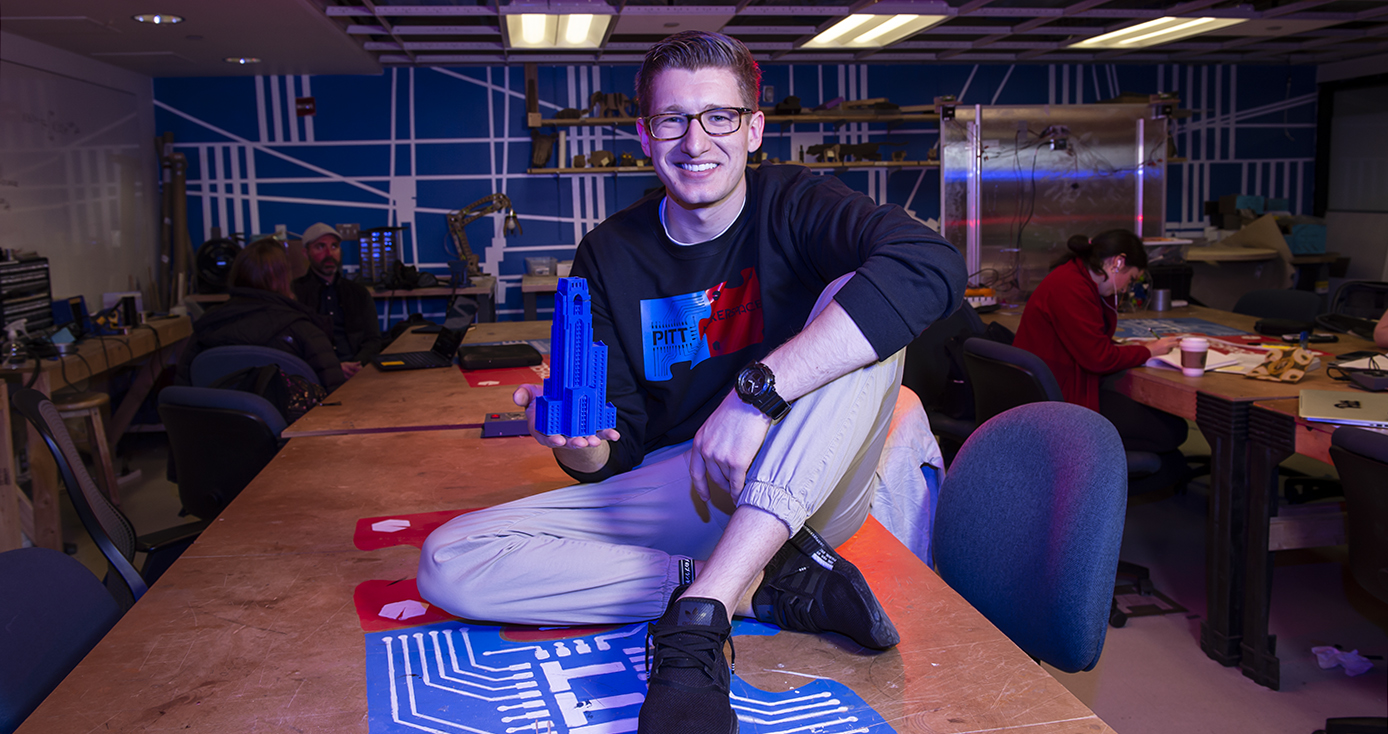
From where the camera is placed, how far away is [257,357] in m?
3.09

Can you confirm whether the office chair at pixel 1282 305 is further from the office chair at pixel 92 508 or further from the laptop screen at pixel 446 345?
the office chair at pixel 92 508

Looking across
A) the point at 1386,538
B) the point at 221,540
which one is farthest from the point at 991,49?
the point at 221,540

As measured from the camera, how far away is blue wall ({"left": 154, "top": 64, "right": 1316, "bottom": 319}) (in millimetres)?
6934

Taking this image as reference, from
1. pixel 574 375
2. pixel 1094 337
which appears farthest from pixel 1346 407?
pixel 574 375

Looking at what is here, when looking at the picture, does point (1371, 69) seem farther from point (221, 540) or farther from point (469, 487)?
point (221, 540)

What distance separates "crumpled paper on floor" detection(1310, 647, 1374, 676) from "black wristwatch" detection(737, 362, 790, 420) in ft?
7.36

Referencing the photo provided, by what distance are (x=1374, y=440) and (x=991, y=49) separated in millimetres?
6045

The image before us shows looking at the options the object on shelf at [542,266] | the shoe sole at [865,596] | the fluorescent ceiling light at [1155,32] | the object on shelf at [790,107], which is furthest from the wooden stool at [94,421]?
the fluorescent ceiling light at [1155,32]

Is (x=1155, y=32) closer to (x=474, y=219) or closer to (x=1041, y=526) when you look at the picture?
(x=474, y=219)

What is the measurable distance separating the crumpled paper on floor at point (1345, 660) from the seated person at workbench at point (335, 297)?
4615 mm

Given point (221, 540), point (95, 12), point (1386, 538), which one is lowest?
point (1386, 538)

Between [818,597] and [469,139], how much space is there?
665 cm

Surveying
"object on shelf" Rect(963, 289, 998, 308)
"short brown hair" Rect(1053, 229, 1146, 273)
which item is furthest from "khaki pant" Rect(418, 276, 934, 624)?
"object on shelf" Rect(963, 289, 998, 308)

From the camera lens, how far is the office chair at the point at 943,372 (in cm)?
346
